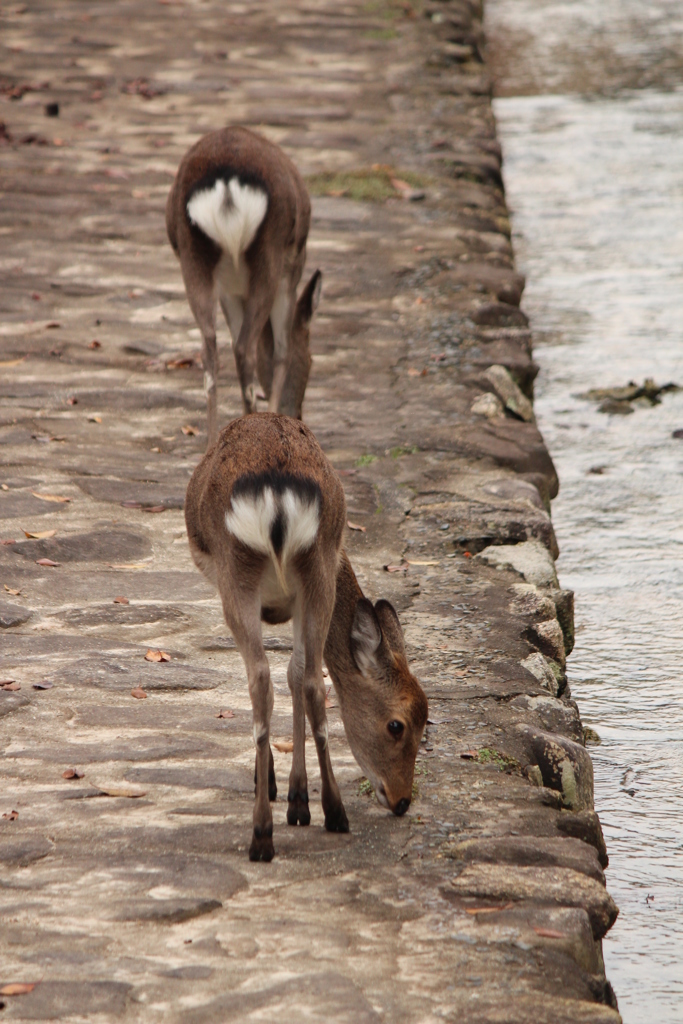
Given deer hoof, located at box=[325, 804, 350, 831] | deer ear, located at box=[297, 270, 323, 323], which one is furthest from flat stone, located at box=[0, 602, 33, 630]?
deer ear, located at box=[297, 270, 323, 323]

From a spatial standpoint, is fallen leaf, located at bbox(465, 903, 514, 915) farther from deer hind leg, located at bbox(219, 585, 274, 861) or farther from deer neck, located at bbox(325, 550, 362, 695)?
deer neck, located at bbox(325, 550, 362, 695)

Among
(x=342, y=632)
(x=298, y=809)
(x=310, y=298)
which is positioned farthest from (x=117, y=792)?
(x=310, y=298)

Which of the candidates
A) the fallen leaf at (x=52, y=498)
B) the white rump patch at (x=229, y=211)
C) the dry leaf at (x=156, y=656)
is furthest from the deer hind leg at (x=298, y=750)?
the white rump patch at (x=229, y=211)

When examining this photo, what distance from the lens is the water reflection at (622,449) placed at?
13.4 ft

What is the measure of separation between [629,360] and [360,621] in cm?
518

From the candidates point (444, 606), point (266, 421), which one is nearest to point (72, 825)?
point (266, 421)

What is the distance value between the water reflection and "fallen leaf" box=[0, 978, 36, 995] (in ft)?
5.00

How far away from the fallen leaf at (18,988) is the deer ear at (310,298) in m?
3.78

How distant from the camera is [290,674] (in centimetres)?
350

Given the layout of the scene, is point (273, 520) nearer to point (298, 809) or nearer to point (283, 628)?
point (298, 809)

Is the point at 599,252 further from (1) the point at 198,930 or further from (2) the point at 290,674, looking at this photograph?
(1) the point at 198,930

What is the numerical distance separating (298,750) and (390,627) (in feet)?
1.40

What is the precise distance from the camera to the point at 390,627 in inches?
143

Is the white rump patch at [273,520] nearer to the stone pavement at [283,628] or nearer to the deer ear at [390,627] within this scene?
the deer ear at [390,627]
